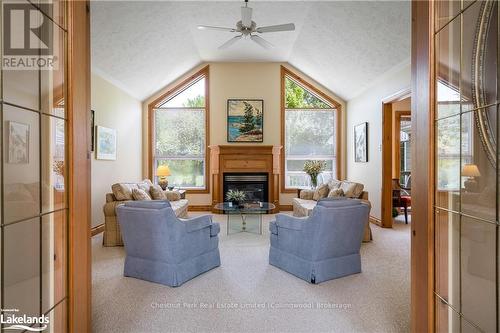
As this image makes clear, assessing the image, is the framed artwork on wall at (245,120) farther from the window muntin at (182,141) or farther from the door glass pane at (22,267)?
the door glass pane at (22,267)

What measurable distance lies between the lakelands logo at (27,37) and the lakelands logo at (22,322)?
1.11 meters

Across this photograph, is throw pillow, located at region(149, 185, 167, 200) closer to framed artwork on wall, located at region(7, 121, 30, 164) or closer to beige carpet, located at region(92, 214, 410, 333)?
beige carpet, located at region(92, 214, 410, 333)

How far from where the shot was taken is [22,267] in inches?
53.2

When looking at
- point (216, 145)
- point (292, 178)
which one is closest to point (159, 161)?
point (216, 145)

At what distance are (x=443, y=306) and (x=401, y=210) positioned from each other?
6013 millimetres

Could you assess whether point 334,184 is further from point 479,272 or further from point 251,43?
point 479,272

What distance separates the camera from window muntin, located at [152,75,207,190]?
730 cm

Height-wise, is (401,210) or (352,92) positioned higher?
(352,92)

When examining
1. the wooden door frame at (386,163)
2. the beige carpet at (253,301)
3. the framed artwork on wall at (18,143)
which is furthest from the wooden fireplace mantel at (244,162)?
the framed artwork on wall at (18,143)

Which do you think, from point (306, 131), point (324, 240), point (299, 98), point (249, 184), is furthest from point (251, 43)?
point (324, 240)

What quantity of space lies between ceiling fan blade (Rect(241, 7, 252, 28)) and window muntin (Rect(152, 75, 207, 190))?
362cm

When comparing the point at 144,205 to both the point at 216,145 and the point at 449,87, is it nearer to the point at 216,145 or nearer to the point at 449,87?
the point at 449,87

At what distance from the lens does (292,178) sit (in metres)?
7.37

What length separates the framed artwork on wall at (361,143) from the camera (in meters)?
6.09
